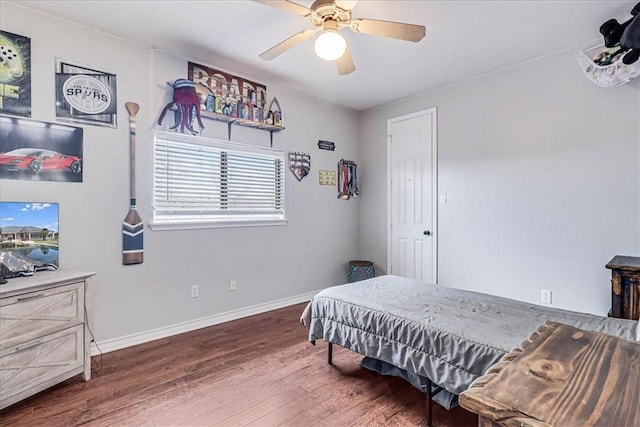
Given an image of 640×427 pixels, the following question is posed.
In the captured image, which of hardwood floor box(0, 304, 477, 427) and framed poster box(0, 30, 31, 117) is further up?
framed poster box(0, 30, 31, 117)

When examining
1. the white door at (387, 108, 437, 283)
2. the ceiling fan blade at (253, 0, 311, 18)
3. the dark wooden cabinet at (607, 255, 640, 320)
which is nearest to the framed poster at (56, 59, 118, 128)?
the ceiling fan blade at (253, 0, 311, 18)

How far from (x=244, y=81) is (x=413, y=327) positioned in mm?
3040

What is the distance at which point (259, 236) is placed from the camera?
3773 millimetres

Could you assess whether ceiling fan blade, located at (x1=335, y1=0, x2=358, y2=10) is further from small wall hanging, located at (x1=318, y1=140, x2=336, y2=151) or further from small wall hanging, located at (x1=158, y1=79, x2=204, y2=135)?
small wall hanging, located at (x1=318, y1=140, x2=336, y2=151)

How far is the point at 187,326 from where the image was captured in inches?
126

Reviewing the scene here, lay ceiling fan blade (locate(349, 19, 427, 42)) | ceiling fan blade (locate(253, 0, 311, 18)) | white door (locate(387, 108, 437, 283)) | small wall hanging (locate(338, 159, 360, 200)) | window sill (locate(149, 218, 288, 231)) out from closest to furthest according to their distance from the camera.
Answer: ceiling fan blade (locate(253, 0, 311, 18)), ceiling fan blade (locate(349, 19, 427, 42)), window sill (locate(149, 218, 288, 231)), white door (locate(387, 108, 437, 283)), small wall hanging (locate(338, 159, 360, 200))

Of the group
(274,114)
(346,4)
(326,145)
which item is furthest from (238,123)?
(346,4)

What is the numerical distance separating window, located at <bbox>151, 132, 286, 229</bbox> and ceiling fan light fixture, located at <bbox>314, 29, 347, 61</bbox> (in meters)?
1.80

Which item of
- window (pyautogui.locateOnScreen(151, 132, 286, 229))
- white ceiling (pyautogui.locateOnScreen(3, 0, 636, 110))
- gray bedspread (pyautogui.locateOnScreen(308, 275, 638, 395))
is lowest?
gray bedspread (pyautogui.locateOnScreen(308, 275, 638, 395))

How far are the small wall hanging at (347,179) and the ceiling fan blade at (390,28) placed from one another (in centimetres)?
263

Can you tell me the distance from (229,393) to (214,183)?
2.09 m

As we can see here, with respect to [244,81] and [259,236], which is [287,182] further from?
[244,81]

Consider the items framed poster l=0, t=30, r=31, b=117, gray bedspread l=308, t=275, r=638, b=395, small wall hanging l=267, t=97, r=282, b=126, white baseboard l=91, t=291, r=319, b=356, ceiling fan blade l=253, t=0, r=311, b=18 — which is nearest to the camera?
gray bedspread l=308, t=275, r=638, b=395

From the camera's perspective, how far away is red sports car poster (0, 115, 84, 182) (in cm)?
230
